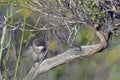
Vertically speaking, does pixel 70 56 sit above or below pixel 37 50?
above

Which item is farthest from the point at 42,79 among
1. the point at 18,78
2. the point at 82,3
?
the point at 82,3

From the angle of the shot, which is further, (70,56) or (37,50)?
(37,50)

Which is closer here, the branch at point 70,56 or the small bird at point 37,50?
the branch at point 70,56

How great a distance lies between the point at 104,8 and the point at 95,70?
231 centimetres

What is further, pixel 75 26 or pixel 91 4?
pixel 75 26

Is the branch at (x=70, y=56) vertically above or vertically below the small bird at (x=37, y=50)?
above

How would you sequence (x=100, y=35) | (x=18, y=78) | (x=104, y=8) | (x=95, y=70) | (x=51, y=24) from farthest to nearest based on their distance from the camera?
(x=95, y=70) < (x=18, y=78) < (x=51, y=24) < (x=100, y=35) < (x=104, y=8)

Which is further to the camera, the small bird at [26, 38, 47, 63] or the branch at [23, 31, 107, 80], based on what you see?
the small bird at [26, 38, 47, 63]

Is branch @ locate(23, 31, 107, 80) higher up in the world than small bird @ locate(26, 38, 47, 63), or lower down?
higher up

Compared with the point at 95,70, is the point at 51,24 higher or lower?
higher

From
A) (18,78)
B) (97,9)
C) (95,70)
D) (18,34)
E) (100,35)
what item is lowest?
(95,70)

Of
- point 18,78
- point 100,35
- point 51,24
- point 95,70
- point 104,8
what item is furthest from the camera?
point 95,70

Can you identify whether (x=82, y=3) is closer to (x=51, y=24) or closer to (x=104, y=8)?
(x=104, y=8)

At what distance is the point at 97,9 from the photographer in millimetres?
2238
